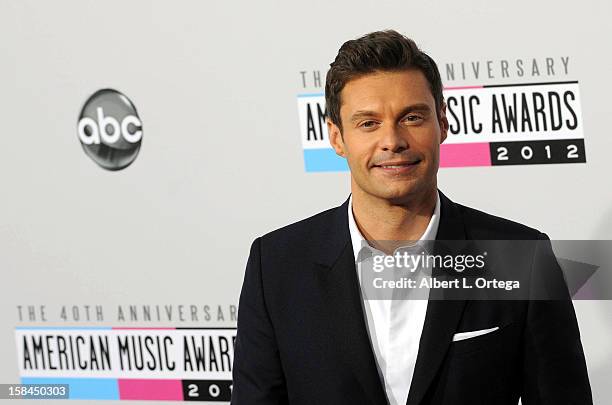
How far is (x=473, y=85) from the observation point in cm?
257

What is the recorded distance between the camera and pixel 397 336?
5.59ft

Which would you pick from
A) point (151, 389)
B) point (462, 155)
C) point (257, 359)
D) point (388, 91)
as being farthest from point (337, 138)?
point (151, 389)

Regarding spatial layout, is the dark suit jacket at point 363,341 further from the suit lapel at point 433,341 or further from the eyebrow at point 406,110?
the eyebrow at point 406,110

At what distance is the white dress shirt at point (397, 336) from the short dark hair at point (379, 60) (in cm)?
24

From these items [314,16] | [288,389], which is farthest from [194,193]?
[288,389]

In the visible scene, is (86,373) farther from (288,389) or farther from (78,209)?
(288,389)

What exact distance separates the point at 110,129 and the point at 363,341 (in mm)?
1448

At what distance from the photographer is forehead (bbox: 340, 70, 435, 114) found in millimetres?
1693

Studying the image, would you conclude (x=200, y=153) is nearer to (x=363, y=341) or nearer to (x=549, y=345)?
(x=363, y=341)

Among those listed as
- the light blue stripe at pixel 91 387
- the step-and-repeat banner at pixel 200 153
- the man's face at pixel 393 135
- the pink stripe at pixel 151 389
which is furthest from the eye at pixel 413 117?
the light blue stripe at pixel 91 387

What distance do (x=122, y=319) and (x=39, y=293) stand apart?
0.89 feet

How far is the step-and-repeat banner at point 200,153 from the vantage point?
2520mm

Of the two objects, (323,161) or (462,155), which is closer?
(462,155)

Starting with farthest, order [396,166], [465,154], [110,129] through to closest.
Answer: [110,129] → [465,154] → [396,166]
